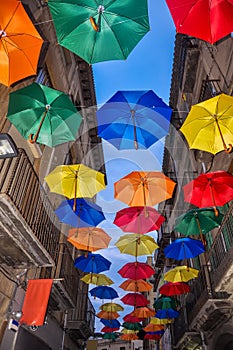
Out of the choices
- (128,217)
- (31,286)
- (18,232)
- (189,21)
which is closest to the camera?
(189,21)

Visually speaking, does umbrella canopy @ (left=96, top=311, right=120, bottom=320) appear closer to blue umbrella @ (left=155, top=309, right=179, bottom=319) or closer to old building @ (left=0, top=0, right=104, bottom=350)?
old building @ (left=0, top=0, right=104, bottom=350)

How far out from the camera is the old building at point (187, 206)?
34.8 ft

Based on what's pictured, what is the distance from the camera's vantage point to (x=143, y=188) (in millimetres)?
9609

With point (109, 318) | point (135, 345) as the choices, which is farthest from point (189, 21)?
point (135, 345)

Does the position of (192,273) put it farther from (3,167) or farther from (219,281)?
(3,167)

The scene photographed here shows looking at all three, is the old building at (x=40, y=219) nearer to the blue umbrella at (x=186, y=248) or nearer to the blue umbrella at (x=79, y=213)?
the blue umbrella at (x=79, y=213)

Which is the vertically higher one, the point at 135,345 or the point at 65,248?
the point at 135,345

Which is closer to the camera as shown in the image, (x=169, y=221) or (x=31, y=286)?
(x=31, y=286)

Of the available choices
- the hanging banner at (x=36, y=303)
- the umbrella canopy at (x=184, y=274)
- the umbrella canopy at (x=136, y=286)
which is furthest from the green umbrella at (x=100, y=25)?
the umbrella canopy at (x=136, y=286)

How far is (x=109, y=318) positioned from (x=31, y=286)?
37.7 feet

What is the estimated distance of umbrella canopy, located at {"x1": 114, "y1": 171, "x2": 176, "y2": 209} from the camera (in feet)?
31.4

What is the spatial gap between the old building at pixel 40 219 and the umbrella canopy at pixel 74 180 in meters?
0.52

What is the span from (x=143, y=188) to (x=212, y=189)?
221 centimetres

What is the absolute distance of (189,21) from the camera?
6.20 meters
